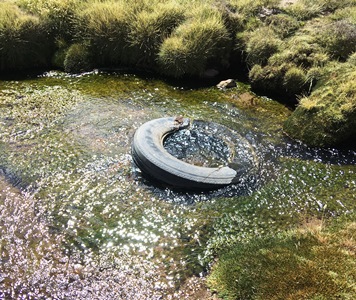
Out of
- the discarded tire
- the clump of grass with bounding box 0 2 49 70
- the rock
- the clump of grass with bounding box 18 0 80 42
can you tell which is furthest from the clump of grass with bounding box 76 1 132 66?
the discarded tire

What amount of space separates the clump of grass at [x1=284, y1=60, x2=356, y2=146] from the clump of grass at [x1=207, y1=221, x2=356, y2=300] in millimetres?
3076

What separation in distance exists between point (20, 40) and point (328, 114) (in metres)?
9.51

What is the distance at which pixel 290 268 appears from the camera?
18.3ft

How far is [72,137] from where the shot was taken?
883cm

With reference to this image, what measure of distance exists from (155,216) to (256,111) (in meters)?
4.87

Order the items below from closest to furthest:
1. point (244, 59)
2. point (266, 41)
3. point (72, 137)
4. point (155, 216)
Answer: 1. point (155, 216)
2. point (72, 137)
3. point (266, 41)
4. point (244, 59)

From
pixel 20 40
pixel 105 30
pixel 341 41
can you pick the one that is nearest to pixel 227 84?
pixel 341 41

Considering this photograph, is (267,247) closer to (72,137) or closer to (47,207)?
(47,207)

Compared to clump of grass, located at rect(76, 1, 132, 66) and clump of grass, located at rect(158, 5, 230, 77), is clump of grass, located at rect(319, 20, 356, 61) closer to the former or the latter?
clump of grass, located at rect(158, 5, 230, 77)

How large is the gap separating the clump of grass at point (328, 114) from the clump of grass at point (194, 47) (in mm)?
3509

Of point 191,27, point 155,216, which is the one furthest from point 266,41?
point 155,216

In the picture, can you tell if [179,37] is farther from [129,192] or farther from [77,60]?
[129,192]

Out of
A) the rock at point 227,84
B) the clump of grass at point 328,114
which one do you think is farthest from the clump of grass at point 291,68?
the clump of grass at point 328,114

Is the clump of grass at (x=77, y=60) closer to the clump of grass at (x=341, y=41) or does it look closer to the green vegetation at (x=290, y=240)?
the green vegetation at (x=290, y=240)
